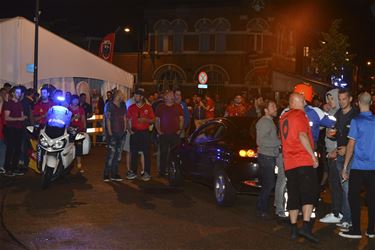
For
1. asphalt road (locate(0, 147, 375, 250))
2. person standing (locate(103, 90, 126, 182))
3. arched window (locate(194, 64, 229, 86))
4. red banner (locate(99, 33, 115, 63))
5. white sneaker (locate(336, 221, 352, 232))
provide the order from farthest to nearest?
1. arched window (locate(194, 64, 229, 86))
2. red banner (locate(99, 33, 115, 63))
3. person standing (locate(103, 90, 126, 182))
4. white sneaker (locate(336, 221, 352, 232))
5. asphalt road (locate(0, 147, 375, 250))

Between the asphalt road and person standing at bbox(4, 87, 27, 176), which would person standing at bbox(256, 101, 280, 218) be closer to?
the asphalt road

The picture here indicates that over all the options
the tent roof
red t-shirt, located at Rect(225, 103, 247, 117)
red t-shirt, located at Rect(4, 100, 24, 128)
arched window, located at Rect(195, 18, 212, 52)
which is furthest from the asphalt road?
arched window, located at Rect(195, 18, 212, 52)

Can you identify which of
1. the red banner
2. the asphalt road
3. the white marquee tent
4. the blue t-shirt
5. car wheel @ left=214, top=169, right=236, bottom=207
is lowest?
the asphalt road

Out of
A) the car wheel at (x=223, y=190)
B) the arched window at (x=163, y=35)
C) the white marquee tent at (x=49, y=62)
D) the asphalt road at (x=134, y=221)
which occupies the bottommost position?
the asphalt road at (x=134, y=221)

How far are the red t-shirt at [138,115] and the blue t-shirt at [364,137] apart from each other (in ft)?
19.3

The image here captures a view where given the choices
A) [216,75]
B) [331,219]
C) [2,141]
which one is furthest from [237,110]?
[216,75]

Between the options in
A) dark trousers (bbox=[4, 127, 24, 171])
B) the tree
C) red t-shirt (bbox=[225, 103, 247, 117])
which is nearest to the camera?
dark trousers (bbox=[4, 127, 24, 171])

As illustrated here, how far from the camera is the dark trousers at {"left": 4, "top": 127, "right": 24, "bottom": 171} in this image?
13.1m

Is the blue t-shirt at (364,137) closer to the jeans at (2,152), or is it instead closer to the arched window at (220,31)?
the jeans at (2,152)

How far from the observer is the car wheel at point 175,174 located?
11.9 metres

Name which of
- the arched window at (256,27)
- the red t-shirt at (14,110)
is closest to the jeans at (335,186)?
the red t-shirt at (14,110)

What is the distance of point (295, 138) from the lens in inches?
299

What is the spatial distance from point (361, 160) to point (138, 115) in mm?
6051

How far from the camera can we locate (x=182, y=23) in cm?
4578
